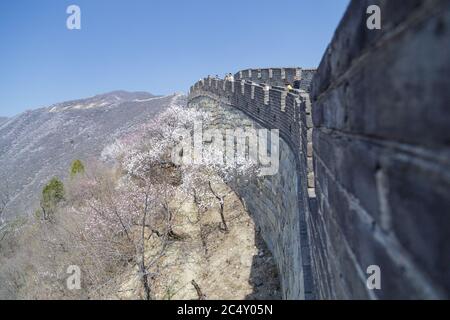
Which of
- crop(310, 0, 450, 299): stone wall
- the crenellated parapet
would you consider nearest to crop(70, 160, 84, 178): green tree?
the crenellated parapet

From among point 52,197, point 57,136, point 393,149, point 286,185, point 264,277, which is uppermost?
point 393,149

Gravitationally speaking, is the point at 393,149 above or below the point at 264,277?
above

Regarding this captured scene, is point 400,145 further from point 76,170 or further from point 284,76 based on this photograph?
point 76,170

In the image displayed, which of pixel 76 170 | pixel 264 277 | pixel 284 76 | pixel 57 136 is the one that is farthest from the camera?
pixel 57 136

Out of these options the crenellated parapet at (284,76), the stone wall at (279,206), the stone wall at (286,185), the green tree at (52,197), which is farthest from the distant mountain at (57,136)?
the stone wall at (286,185)

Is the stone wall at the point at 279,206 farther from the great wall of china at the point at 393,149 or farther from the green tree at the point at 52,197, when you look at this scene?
the green tree at the point at 52,197

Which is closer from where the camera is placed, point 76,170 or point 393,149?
point 393,149

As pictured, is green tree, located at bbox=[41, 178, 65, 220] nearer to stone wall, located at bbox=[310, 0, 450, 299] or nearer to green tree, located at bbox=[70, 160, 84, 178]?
green tree, located at bbox=[70, 160, 84, 178]

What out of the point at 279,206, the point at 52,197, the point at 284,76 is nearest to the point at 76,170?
the point at 52,197

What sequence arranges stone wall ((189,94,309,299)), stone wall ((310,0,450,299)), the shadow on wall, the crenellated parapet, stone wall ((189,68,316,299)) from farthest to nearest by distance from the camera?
1. the crenellated parapet
2. the shadow on wall
3. stone wall ((189,94,309,299))
4. stone wall ((189,68,316,299))
5. stone wall ((310,0,450,299))
